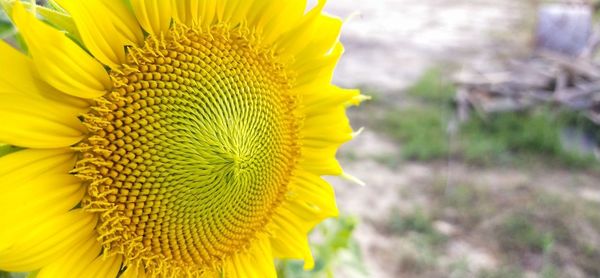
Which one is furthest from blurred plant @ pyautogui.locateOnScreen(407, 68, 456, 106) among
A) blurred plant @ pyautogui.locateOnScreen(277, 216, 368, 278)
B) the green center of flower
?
the green center of flower

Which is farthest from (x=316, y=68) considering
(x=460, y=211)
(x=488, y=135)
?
(x=488, y=135)

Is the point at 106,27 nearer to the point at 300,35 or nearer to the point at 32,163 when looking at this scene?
the point at 32,163

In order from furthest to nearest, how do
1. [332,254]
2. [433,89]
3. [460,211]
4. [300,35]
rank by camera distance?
[433,89] < [460,211] < [332,254] < [300,35]

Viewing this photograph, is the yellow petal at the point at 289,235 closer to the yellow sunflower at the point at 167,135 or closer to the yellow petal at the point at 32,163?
the yellow sunflower at the point at 167,135

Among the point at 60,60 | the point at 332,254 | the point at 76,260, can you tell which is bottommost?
the point at 332,254

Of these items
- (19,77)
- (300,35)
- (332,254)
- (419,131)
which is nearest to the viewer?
(19,77)
